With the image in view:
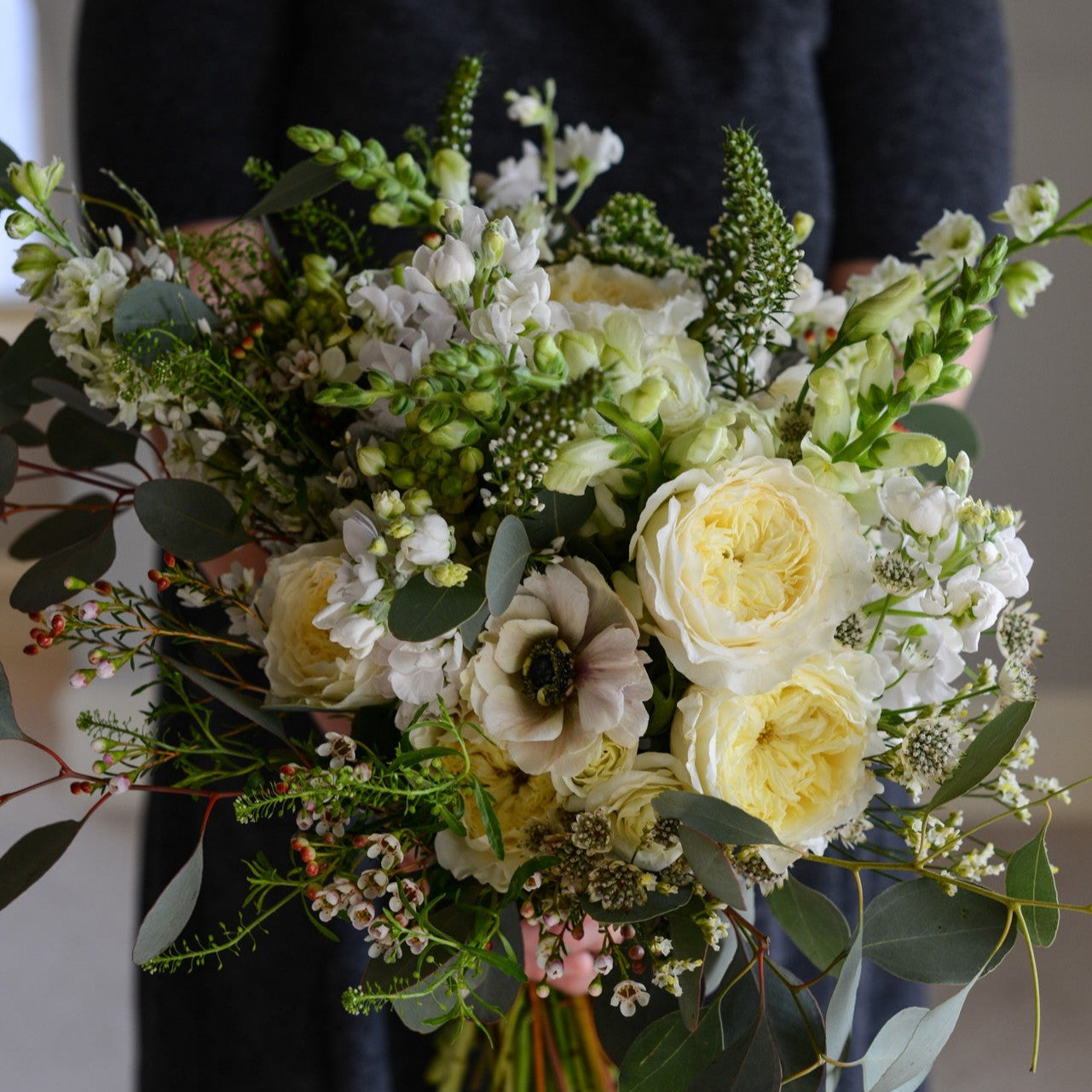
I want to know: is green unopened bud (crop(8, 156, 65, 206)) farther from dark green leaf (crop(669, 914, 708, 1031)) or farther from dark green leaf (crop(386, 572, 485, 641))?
dark green leaf (crop(669, 914, 708, 1031))

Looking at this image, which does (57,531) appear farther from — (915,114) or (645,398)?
(915,114)

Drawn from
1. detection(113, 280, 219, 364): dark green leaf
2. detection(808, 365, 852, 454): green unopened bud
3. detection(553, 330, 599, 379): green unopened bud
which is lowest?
detection(808, 365, 852, 454): green unopened bud

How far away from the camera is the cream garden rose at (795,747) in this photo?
0.48 meters

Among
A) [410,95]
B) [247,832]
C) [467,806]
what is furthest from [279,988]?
[410,95]

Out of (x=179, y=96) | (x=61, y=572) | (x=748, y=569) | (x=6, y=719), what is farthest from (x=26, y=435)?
(x=748, y=569)

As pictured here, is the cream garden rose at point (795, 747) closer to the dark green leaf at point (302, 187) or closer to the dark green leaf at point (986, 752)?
the dark green leaf at point (986, 752)

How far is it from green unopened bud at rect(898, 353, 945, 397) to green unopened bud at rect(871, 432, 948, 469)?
0.07 feet

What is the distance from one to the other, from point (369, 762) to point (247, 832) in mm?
545

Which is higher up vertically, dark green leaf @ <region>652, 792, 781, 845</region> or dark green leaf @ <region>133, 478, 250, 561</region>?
dark green leaf @ <region>133, 478, 250, 561</region>

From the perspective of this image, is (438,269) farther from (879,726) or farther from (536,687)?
(879,726)

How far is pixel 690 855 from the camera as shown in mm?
469

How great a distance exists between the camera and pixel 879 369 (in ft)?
1.62

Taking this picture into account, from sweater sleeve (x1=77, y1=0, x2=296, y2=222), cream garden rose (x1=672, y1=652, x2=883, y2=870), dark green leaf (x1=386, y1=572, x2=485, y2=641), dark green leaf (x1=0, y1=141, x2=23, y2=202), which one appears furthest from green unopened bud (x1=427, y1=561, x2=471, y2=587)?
sweater sleeve (x1=77, y1=0, x2=296, y2=222)

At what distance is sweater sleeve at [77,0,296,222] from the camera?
0.99 m
